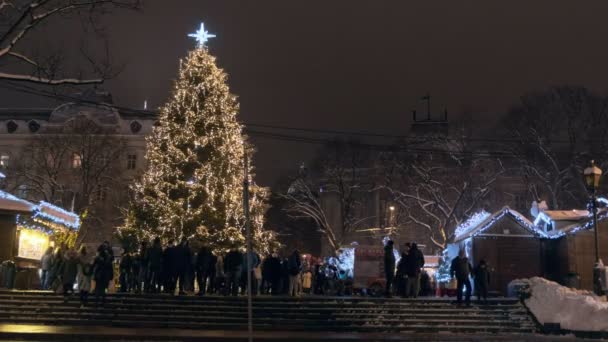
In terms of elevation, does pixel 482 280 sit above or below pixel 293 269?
below

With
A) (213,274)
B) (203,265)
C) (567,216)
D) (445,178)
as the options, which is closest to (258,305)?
(203,265)

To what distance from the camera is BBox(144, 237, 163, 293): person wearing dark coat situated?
23922 mm

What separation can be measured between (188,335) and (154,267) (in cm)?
600

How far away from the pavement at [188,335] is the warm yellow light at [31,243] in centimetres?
871

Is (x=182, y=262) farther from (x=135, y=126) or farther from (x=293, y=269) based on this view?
(x=135, y=126)

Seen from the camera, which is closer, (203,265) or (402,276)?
(203,265)

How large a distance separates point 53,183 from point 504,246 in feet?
105

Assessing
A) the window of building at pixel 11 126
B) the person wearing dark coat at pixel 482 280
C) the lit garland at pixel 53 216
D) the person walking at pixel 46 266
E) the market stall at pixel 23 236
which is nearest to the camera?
the person wearing dark coat at pixel 482 280

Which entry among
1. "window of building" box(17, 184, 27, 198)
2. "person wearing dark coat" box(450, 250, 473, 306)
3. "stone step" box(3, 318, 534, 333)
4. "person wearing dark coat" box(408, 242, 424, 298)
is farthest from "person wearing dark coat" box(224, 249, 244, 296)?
"window of building" box(17, 184, 27, 198)

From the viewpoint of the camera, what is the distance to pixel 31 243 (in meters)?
29.4

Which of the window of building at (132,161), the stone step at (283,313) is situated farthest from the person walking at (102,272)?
the window of building at (132,161)

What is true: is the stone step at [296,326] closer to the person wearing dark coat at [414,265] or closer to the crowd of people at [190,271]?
the crowd of people at [190,271]

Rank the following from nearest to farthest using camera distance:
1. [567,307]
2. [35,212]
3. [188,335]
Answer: [188,335] → [567,307] → [35,212]

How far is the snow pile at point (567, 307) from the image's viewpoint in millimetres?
20344
